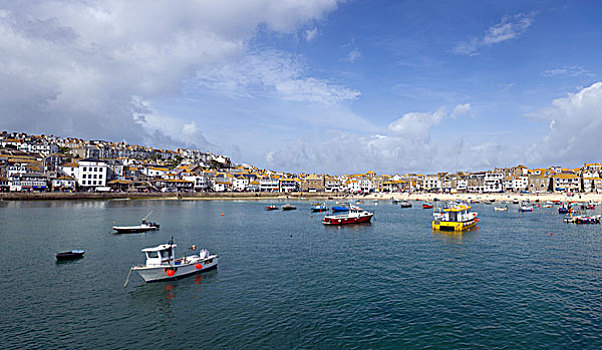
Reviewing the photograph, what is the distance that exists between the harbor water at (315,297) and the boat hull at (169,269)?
61 centimetres

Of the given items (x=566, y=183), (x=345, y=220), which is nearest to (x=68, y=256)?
(x=345, y=220)

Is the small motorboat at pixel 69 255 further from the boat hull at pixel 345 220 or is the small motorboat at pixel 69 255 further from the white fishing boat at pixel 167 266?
the boat hull at pixel 345 220

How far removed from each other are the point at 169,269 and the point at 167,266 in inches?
12.8

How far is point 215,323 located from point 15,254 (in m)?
26.0

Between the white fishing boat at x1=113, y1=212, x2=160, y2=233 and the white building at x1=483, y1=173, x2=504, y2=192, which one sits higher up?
the white building at x1=483, y1=173, x2=504, y2=192

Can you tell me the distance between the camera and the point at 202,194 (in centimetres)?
14375

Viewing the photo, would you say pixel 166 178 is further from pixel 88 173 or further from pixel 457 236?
pixel 457 236

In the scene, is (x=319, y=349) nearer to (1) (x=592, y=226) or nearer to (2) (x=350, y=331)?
(2) (x=350, y=331)

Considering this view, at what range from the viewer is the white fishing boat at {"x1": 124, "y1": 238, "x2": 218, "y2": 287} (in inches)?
941

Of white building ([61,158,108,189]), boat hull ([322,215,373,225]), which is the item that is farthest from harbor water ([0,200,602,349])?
white building ([61,158,108,189])

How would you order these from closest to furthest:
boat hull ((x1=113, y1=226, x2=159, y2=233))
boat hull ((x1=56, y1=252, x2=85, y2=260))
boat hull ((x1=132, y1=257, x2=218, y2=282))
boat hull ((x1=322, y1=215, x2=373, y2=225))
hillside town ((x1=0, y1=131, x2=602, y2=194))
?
boat hull ((x1=132, y1=257, x2=218, y2=282)) < boat hull ((x1=56, y1=252, x2=85, y2=260)) < boat hull ((x1=113, y1=226, x2=159, y2=233)) < boat hull ((x1=322, y1=215, x2=373, y2=225)) < hillside town ((x1=0, y1=131, x2=602, y2=194))

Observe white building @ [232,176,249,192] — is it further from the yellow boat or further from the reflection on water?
the reflection on water

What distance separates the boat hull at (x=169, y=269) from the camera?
78.1ft

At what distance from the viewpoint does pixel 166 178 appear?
6093 inches
